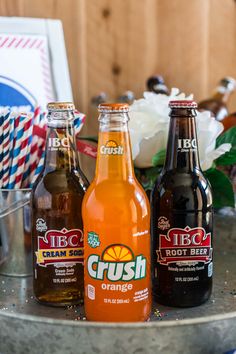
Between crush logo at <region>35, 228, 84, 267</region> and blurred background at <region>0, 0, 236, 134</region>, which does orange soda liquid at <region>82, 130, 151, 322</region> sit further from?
blurred background at <region>0, 0, 236, 134</region>

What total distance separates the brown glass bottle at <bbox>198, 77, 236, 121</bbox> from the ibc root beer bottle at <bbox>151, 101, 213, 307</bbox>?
0.45 metres

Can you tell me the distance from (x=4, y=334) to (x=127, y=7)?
0.88 meters

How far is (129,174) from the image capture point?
721 mm

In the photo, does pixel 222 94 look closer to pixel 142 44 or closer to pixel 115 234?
pixel 142 44

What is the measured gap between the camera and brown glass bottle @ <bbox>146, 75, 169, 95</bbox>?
123 cm

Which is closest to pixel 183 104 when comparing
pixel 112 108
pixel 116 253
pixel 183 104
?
pixel 183 104

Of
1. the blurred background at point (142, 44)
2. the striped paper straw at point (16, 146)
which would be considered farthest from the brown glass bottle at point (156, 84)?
the striped paper straw at point (16, 146)

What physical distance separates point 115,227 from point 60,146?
16cm

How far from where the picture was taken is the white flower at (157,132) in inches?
34.7

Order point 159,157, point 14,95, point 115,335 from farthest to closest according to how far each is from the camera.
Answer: point 14,95
point 159,157
point 115,335

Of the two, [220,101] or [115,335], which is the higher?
[220,101]

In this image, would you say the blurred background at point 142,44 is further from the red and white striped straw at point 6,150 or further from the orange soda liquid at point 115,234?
the orange soda liquid at point 115,234

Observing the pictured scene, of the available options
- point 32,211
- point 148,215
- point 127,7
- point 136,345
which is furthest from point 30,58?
point 136,345

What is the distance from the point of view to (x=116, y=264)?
2.33 feet
